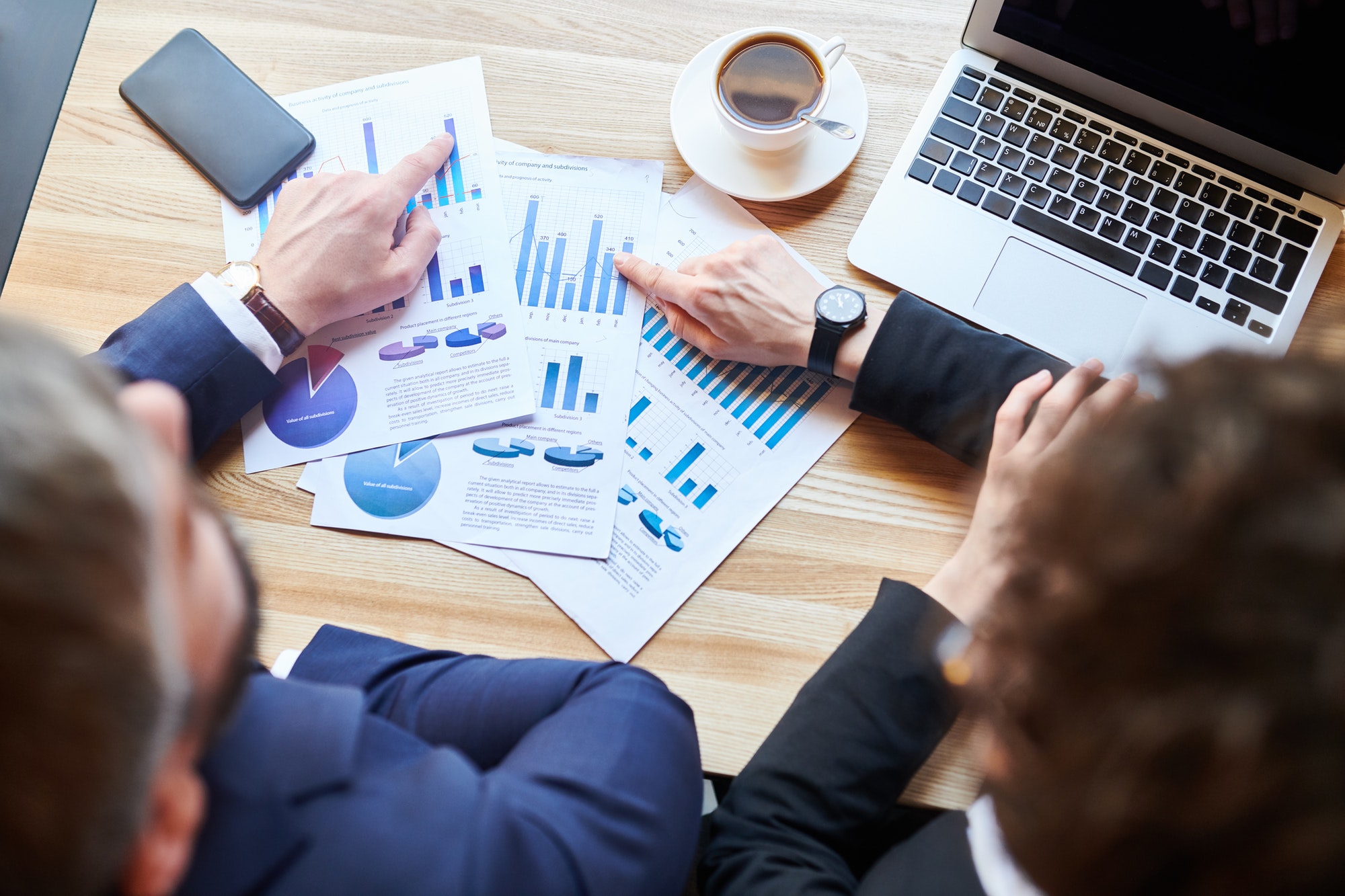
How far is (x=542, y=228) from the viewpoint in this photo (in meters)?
0.90

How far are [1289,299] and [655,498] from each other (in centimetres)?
64

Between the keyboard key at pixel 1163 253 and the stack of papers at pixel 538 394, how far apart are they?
319mm

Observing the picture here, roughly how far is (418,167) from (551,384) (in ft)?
0.93

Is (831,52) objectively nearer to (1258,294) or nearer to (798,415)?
(798,415)

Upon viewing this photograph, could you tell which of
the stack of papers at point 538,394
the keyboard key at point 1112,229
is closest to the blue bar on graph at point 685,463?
the stack of papers at point 538,394

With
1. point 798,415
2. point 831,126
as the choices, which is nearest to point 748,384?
point 798,415

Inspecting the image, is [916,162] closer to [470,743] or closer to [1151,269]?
[1151,269]

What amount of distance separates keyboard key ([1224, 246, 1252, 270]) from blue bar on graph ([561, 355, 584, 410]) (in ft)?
2.11

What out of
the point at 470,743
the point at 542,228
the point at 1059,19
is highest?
the point at 1059,19

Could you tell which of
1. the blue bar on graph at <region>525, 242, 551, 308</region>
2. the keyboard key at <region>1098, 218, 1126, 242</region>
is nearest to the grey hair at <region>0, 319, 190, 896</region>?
the blue bar on graph at <region>525, 242, 551, 308</region>

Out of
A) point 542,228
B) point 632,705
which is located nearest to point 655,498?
point 632,705

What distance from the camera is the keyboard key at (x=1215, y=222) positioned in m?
0.81

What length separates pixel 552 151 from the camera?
3.01ft

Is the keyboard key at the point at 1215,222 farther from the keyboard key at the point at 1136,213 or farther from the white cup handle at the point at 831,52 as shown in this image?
the white cup handle at the point at 831,52
